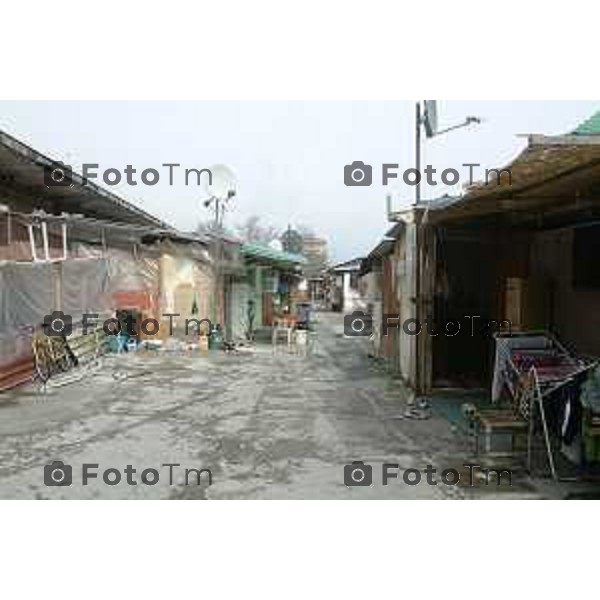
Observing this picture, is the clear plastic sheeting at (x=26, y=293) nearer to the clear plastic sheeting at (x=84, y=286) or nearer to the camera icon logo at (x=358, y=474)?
the clear plastic sheeting at (x=84, y=286)

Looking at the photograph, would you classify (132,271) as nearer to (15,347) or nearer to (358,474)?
(15,347)

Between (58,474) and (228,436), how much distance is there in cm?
195

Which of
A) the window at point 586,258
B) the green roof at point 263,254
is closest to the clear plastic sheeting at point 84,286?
the green roof at point 263,254

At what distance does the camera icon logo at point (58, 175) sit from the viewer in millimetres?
10289

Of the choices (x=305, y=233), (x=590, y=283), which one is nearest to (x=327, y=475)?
(x=590, y=283)

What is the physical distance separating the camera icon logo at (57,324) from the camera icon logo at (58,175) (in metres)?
2.15

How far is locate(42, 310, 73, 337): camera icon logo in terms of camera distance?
35.6 feet

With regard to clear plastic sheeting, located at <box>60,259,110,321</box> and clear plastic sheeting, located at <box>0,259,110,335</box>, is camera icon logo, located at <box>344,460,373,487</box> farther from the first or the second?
clear plastic sheeting, located at <box>60,259,110,321</box>

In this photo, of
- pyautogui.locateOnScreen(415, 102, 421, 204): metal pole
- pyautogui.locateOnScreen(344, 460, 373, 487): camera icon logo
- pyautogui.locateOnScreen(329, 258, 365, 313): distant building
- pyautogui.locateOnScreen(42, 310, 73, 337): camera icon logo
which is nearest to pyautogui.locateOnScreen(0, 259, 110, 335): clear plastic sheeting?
pyautogui.locateOnScreen(42, 310, 73, 337): camera icon logo

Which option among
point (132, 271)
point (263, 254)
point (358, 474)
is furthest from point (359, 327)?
point (358, 474)

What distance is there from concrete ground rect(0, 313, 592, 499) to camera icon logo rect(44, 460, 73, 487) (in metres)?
0.06

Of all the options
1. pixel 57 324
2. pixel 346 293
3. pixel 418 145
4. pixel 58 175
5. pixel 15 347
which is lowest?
pixel 15 347

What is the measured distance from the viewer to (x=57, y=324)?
1127cm

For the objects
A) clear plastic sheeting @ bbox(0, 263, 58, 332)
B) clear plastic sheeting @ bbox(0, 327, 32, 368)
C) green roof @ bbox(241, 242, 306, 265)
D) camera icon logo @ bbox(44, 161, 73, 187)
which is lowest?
clear plastic sheeting @ bbox(0, 327, 32, 368)
